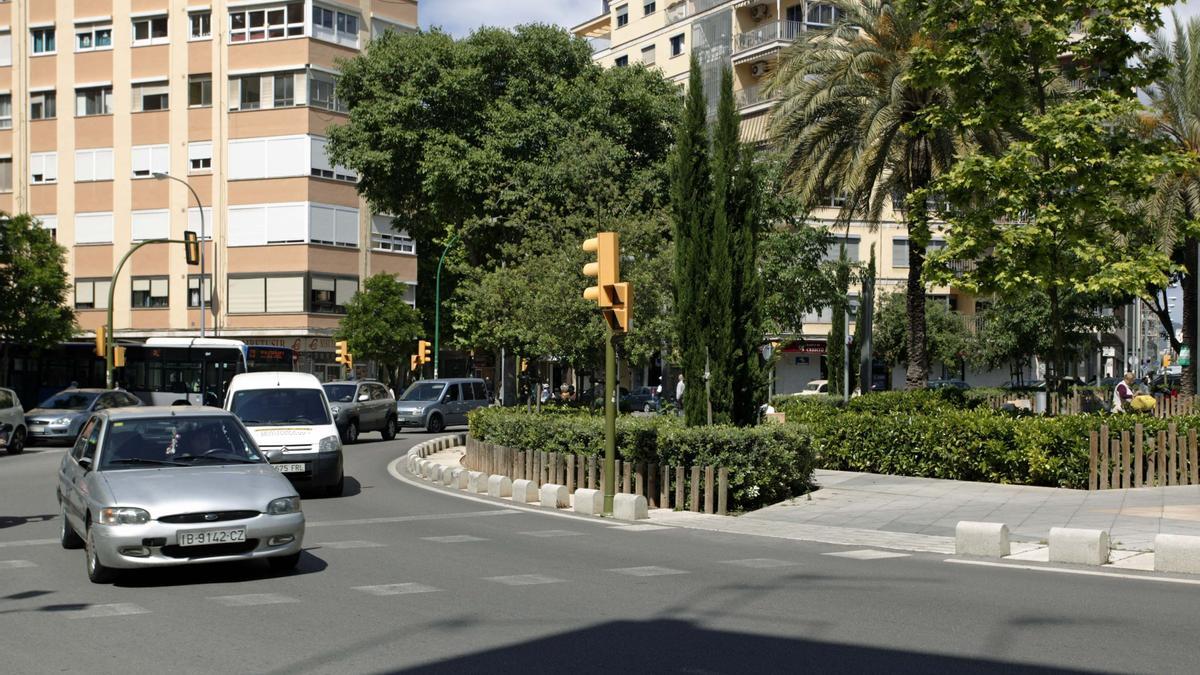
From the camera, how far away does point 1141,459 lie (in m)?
18.4

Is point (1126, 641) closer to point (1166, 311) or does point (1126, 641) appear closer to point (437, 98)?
point (437, 98)

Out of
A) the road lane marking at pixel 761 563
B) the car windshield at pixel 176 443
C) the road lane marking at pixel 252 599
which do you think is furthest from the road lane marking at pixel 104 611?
the road lane marking at pixel 761 563

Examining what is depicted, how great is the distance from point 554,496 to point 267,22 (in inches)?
1916

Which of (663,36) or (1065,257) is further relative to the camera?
(663,36)

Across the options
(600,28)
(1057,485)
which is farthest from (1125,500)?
(600,28)

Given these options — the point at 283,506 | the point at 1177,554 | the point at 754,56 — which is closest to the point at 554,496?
the point at 283,506

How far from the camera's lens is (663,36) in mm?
67562

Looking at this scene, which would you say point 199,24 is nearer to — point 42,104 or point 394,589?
point 42,104

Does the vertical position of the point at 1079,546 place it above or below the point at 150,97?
below

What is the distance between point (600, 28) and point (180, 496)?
70.8 metres

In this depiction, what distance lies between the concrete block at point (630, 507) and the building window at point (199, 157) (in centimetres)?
4922

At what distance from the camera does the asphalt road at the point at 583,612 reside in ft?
25.7

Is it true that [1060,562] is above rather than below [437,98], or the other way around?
below

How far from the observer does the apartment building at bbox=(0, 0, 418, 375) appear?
2359 inches
